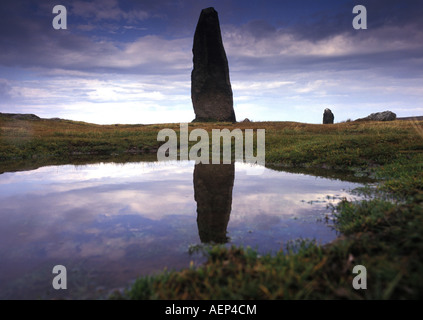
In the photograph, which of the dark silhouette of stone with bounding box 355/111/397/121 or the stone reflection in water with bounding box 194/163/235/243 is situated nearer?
the stone reflection in water with bounding box 194/163/235/243

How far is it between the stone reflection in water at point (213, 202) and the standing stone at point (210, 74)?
126 feet

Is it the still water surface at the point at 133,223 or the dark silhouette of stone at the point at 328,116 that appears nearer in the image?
the still water surface at the point at 133,223

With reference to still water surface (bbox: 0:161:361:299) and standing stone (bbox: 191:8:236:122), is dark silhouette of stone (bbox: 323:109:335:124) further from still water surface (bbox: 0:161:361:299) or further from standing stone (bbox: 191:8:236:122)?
still water surface (bbox: 0:161:361:299)

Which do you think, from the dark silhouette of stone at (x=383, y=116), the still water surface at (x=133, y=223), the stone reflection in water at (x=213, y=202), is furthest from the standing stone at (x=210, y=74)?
the still water surface at (x=133, y=223)

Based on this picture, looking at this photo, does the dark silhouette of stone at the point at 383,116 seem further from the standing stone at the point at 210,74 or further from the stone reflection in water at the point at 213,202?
the stone reflection in water at the point at 213,202

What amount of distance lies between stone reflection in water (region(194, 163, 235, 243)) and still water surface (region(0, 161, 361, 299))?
30 mm

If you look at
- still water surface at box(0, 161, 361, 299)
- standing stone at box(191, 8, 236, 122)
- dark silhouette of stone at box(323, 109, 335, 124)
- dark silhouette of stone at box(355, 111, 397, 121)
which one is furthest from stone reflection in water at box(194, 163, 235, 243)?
dark silhouette of stone at box(323, 109, 335, 124)

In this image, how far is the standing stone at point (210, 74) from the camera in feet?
168

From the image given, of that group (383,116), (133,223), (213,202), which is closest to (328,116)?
(383,116)

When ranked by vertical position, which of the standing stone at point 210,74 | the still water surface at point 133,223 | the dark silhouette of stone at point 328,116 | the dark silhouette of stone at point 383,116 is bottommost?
the still water surface at point 133,223

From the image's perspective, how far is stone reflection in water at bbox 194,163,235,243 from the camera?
6843 millimetres

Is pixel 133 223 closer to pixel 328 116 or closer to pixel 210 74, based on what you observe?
pixel 210 74
